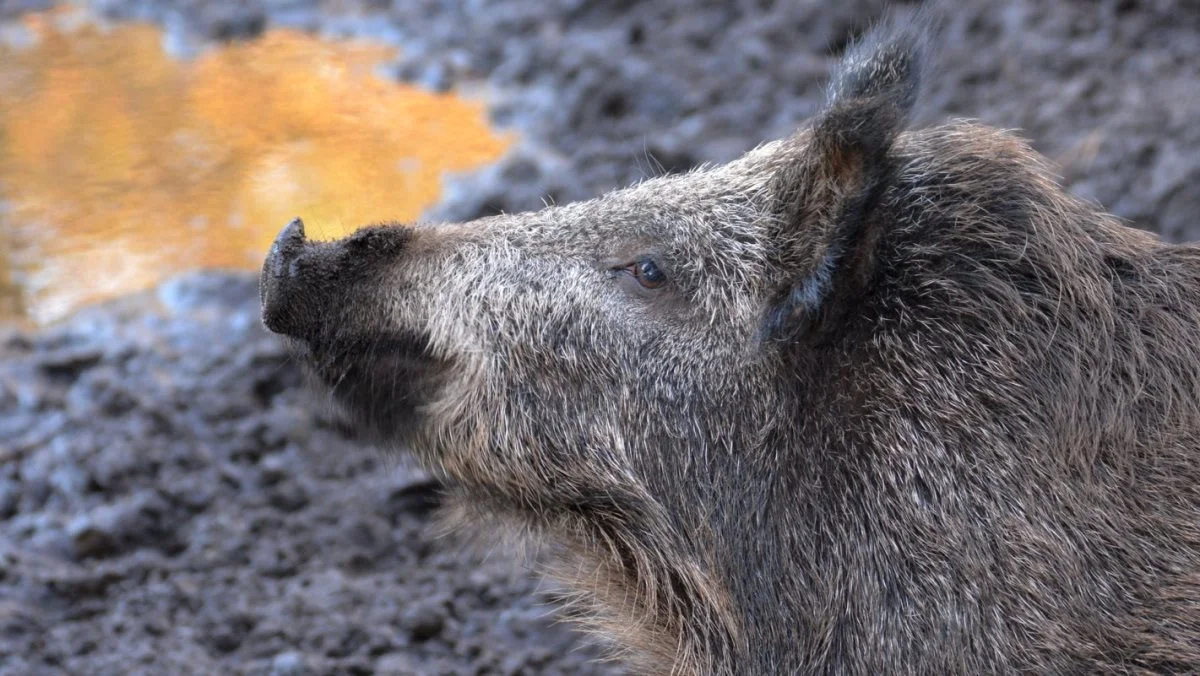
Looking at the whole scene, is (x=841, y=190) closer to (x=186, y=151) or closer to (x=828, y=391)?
(x=828, y=391)

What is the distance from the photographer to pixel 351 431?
392 cm

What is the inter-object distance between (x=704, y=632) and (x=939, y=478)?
75 cm

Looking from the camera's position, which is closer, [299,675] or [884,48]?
[884,48]

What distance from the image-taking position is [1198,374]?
129 inches

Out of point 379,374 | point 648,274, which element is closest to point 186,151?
point 379,374

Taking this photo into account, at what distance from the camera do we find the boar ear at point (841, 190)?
10.7 ft

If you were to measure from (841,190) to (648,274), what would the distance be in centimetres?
54

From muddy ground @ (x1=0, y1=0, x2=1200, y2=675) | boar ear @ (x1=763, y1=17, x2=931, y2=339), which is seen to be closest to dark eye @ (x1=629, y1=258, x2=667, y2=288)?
boar ear @ (x1=763, y1=17, x2=931, y2=339)

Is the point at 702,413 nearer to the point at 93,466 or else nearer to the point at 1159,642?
the point at 1159,642

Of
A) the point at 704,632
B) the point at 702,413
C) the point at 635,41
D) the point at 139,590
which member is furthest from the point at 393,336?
the point at 635,41

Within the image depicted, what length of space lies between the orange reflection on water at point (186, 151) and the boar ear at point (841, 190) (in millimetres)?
3468

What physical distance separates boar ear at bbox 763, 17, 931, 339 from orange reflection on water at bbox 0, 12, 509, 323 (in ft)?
11.4

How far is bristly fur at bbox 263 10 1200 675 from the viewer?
10.4ft

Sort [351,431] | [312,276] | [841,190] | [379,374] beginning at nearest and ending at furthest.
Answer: [841,190]
[312,276]
[379,374]
[351,431]
